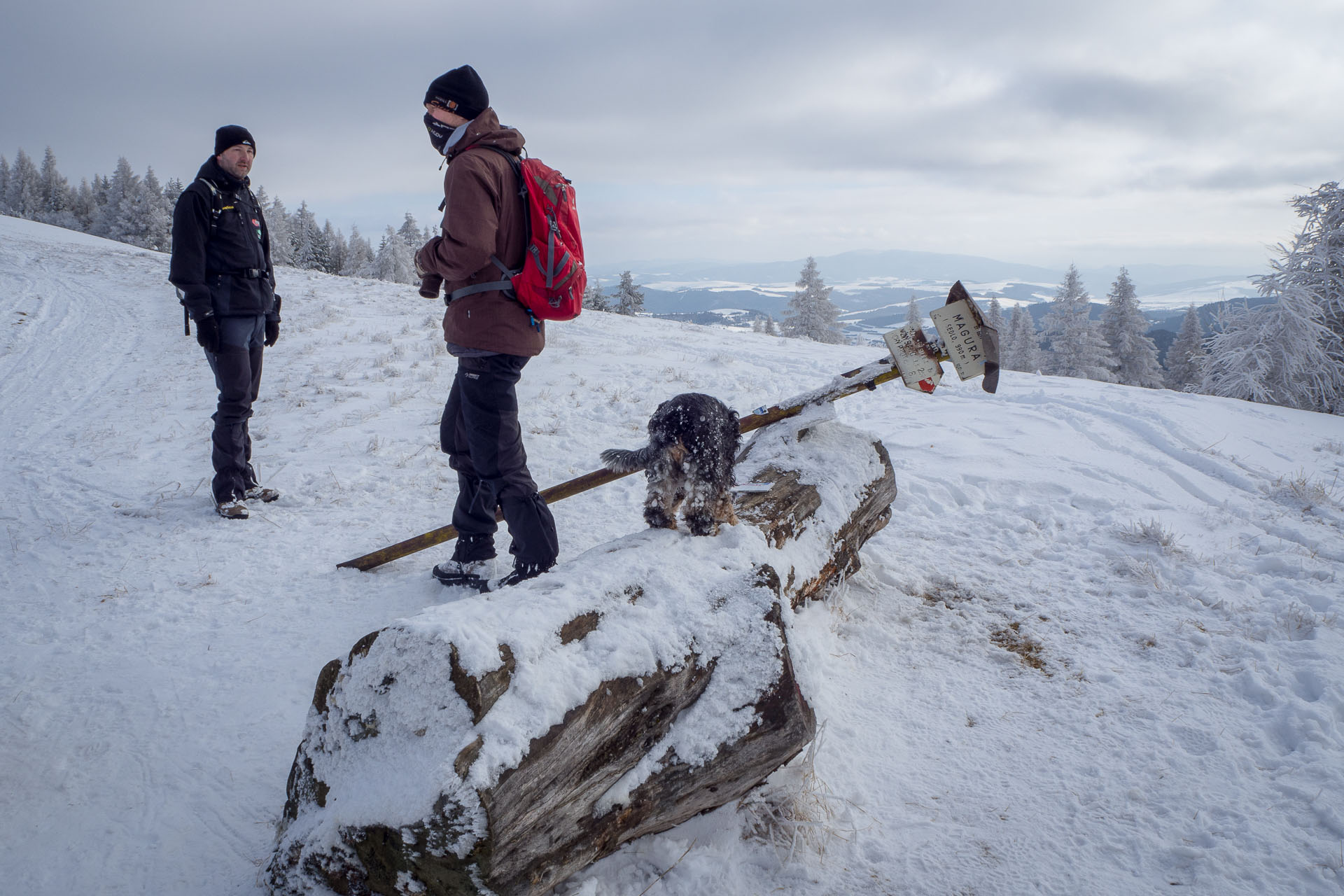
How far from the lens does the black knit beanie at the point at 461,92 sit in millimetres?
3012

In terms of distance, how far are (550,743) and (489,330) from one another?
1956 mm

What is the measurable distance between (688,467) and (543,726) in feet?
3.85

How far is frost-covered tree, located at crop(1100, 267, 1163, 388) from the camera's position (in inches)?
1261

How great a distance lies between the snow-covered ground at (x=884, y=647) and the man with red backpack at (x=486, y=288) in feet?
2.53

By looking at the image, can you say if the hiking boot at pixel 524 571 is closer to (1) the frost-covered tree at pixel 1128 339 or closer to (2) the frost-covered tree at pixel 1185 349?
(1) the frost-covered tree at pixel 1128 339

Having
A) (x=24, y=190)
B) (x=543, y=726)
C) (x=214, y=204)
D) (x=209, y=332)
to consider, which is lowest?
(x=543, y=726)

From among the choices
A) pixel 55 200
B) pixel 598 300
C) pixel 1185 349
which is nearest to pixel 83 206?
pixel 55 200

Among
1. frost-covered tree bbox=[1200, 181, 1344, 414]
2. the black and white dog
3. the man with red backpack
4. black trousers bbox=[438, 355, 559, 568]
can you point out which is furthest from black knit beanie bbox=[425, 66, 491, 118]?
frost-covered tree bbox=[1200, 181, 1344, 414]

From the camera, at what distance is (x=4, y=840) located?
2104 millimetres

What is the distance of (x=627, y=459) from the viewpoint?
276 centimetres

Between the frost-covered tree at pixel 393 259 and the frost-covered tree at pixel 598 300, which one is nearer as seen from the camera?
the frost-covered tree at pixel 598 300

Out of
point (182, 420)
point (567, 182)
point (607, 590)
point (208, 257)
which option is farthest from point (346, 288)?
point (607, 590)

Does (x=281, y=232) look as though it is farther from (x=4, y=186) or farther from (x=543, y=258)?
(x=543, y=258)

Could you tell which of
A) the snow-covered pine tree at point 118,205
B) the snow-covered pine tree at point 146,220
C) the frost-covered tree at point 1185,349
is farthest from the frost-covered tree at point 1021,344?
the snow-covered pine tree at point 118,205
